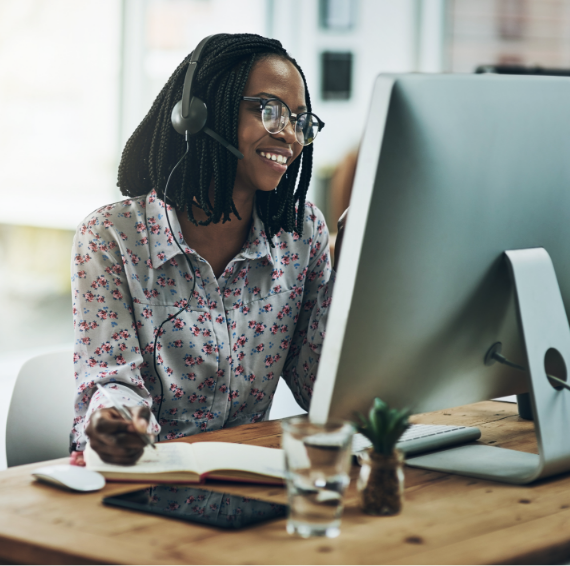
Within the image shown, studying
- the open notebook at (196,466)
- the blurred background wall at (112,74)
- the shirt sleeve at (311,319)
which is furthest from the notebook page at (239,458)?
the blurred background wall at (112,74)

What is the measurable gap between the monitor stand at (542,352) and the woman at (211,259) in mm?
530

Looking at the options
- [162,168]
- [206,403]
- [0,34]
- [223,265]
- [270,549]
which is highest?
[0,34]

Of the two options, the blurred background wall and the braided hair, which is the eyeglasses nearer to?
the braided hair

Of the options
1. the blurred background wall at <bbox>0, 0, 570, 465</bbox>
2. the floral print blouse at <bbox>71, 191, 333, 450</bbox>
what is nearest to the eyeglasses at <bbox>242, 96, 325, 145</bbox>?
the floral print blouse at <bbox>71, 191, 333, 450</bbox>

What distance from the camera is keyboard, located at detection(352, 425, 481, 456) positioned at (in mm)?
987

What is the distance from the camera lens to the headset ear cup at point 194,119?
4.09 ft

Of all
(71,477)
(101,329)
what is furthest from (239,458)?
(101,329)

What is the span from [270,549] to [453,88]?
0.48 metres

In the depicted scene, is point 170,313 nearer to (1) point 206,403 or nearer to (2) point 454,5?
(1) point 206,403

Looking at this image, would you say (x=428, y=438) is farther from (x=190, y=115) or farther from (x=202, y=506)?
(x=190, y=115)

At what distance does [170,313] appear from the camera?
1.27 metres

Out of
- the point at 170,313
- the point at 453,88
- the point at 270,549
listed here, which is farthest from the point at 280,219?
the point at 270,549

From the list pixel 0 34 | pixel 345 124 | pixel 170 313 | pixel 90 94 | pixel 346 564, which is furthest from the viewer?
pixel 345 124

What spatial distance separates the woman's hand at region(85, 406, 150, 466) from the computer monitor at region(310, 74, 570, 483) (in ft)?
0.81
